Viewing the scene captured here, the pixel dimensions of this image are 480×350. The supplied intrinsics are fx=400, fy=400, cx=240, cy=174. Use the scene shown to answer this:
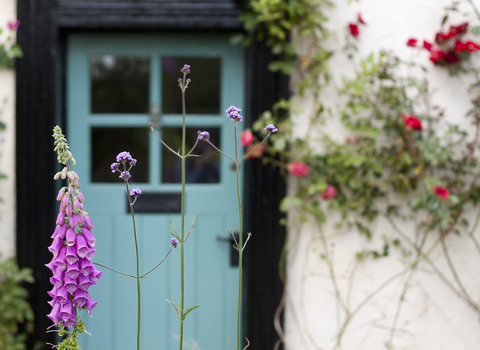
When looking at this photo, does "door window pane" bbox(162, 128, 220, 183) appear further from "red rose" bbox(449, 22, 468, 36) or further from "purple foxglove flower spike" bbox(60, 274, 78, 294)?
"purple foxglove flower spike" bbox(60, 274, 78, 294)

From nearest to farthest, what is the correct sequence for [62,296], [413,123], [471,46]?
[62,296] → [413,123] → [471,46]

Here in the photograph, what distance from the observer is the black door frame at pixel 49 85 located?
7.13ft

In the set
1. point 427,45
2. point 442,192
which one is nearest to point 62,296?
point 442,192

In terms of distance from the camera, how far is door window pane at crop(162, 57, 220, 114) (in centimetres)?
238

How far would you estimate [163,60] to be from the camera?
7.77 ft

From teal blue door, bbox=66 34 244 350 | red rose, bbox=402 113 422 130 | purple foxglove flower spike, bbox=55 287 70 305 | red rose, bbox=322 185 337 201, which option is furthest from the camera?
teal blue door, bbox=66 34 244 350

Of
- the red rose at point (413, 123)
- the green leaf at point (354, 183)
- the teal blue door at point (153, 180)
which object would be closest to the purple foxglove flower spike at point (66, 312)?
the teal blue door at point (153, 180)

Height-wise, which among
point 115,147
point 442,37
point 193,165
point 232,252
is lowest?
point 232,252

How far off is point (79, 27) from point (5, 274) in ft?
4.62

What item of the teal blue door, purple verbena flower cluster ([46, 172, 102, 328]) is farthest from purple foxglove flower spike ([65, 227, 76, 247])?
the teal blue door

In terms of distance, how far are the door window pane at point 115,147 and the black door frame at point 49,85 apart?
0.80 feet

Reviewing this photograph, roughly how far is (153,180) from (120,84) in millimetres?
605

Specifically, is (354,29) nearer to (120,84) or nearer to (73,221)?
(120,84)

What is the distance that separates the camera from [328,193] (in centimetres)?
223
